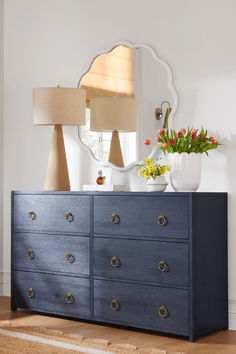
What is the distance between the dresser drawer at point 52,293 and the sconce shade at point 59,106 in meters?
1.00

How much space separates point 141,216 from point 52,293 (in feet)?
2.80

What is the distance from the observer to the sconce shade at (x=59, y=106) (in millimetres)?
3953

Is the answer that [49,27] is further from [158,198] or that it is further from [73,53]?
[158,198]

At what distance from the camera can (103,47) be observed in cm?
419

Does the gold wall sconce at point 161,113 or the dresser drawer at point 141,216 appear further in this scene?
the gold wall sconce at point 161,113

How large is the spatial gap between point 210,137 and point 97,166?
940 mm

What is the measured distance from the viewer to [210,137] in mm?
3562

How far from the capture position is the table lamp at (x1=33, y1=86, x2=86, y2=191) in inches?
156

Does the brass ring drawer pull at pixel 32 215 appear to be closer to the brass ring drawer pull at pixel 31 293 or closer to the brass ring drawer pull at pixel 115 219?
the brass ring drawer pull at pixel 31 293

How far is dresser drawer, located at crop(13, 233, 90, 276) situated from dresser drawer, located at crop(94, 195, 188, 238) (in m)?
0.19

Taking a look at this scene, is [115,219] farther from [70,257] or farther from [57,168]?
[57,168]

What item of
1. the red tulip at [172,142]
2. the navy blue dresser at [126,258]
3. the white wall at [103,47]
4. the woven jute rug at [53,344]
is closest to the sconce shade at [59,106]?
the white wall at [103,47]

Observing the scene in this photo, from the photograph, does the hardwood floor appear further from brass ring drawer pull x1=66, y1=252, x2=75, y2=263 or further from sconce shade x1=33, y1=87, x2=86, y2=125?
sconce shade x1=33, y1=87, x2=86, y2=125

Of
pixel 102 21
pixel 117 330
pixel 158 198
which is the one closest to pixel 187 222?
pixel 158 198
